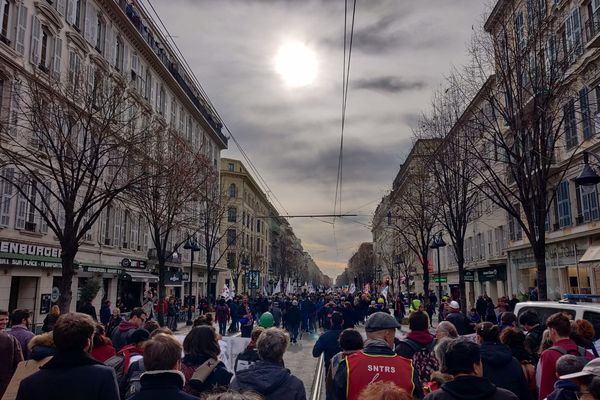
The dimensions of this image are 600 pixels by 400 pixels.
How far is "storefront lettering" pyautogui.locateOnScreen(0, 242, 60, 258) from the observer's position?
1906 centimetres

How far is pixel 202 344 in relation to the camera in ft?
15.4

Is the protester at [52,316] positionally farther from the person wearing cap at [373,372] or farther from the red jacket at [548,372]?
the red jacket at [548,372]

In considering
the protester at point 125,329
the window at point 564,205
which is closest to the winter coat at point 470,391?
the protester at point 125,329

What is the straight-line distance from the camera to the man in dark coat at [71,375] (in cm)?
331

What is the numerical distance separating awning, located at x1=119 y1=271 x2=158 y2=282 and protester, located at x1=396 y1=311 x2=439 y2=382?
27.4 meters

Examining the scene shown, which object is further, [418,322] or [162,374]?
[418,322]

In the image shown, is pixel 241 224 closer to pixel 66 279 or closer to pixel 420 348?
pixel 66 279

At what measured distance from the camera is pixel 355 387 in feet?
12.9

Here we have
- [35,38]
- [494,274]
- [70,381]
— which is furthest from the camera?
[494,274]

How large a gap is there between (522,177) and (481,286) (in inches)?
1075

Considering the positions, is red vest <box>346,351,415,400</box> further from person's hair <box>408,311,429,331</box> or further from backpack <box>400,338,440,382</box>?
person's hair <box>408,311,429,331</box>

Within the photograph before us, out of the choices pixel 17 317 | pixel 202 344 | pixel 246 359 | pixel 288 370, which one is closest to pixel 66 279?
pixel 17 317

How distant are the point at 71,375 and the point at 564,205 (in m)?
25.7

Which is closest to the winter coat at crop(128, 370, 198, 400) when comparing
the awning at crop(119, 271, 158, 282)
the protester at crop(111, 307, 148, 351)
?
the protester at crop(111, 307, 148, 351)
